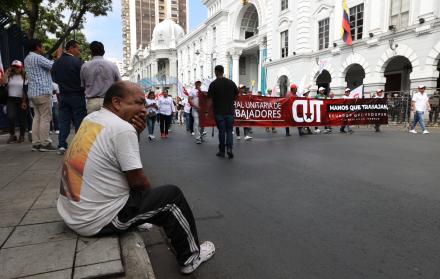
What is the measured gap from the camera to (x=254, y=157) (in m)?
6.97

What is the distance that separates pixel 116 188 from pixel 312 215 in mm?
2025

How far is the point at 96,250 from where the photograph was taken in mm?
2201

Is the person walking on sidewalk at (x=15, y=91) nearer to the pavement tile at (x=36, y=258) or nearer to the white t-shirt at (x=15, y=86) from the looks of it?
the white t-shirt at (x=15, y=86)

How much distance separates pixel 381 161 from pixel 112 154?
569 centimetres

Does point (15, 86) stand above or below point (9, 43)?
below

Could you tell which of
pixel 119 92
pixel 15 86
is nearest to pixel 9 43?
pixel 15 86

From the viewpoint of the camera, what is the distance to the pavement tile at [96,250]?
6.84 ft

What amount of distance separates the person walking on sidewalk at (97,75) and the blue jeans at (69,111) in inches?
21.5

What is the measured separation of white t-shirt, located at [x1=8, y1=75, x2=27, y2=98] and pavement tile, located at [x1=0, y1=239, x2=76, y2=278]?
6385 mm

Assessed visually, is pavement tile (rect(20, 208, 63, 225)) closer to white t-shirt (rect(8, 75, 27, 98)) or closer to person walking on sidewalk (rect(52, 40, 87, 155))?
person walking on sidewalk (rect(52, 40, 87, 155))

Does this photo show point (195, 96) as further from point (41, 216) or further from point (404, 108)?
point (404, 108)

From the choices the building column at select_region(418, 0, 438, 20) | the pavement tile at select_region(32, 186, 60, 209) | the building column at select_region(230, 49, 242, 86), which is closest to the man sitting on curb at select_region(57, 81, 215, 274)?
the pavement tile at select_region(32, 186, 60, 209)

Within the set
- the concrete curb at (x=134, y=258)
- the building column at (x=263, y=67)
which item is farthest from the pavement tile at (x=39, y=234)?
the building column at (x=263, y=67)

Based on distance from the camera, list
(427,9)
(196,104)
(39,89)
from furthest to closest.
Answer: (427,9) → (196,104) → (39,89)
